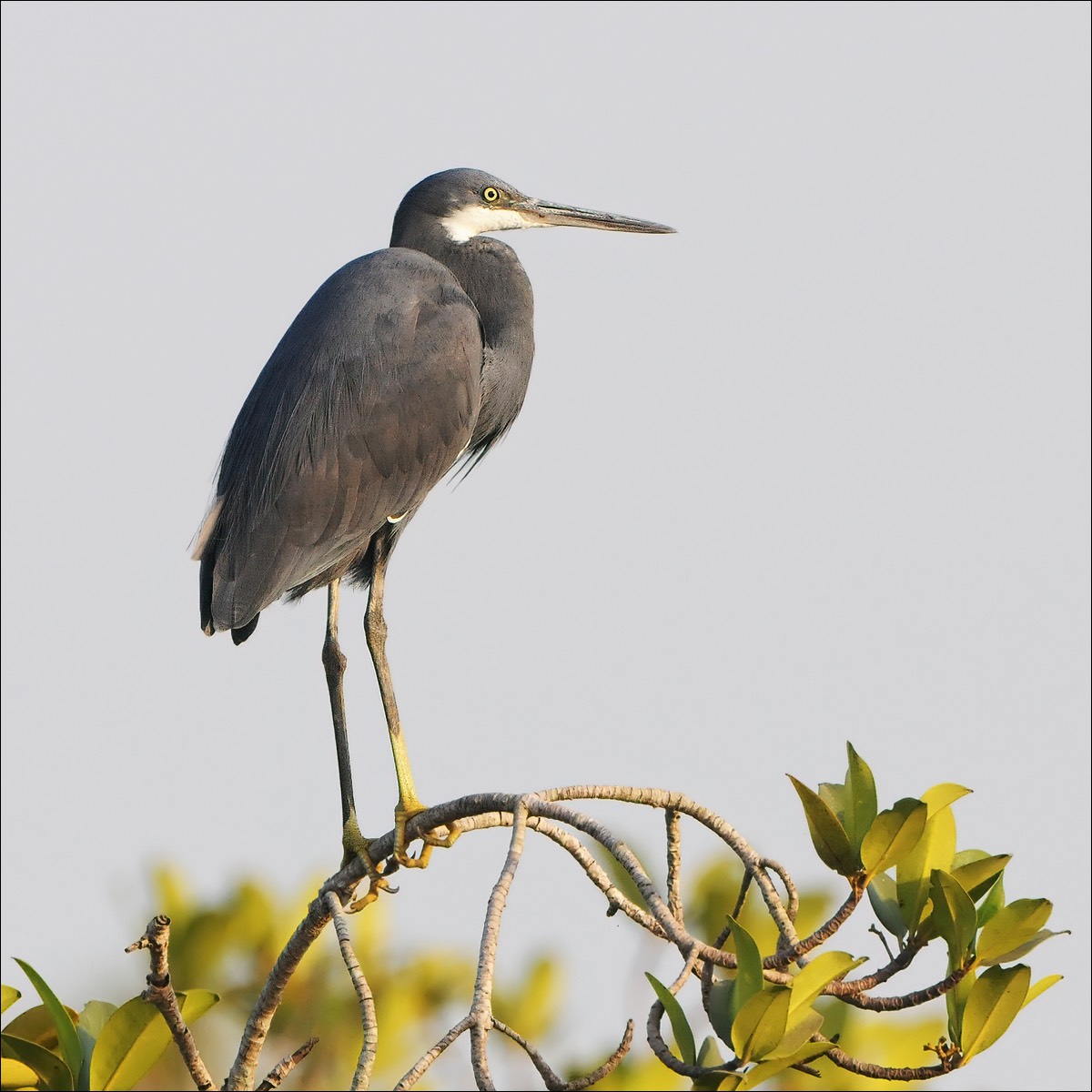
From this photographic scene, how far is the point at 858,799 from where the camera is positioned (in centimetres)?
225

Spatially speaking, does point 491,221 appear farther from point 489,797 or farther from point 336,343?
point 489,797

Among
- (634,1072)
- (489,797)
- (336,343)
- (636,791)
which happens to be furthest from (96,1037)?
(336,343)

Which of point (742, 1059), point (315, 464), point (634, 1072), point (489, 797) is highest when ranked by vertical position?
point (315, 464)

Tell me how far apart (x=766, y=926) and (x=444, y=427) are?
5.52ft

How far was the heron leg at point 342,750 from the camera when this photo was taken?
3.46 m

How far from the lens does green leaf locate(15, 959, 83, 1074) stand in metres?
2.16

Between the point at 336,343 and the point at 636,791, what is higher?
the point at 336,343

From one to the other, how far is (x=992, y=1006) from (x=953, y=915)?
0.13m

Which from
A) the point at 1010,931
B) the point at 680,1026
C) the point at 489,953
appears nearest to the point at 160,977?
the point at 489,953

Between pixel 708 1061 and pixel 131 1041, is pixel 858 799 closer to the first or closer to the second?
pixel 708 1061

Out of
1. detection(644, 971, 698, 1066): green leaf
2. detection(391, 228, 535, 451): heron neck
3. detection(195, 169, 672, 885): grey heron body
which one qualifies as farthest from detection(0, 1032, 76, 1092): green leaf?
detection(391, 228, 535, 451): heron neck

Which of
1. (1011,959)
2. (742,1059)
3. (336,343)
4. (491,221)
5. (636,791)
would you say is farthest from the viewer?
(491,221)

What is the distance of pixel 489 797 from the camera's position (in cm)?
256

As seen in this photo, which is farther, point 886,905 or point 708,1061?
point 886,905
